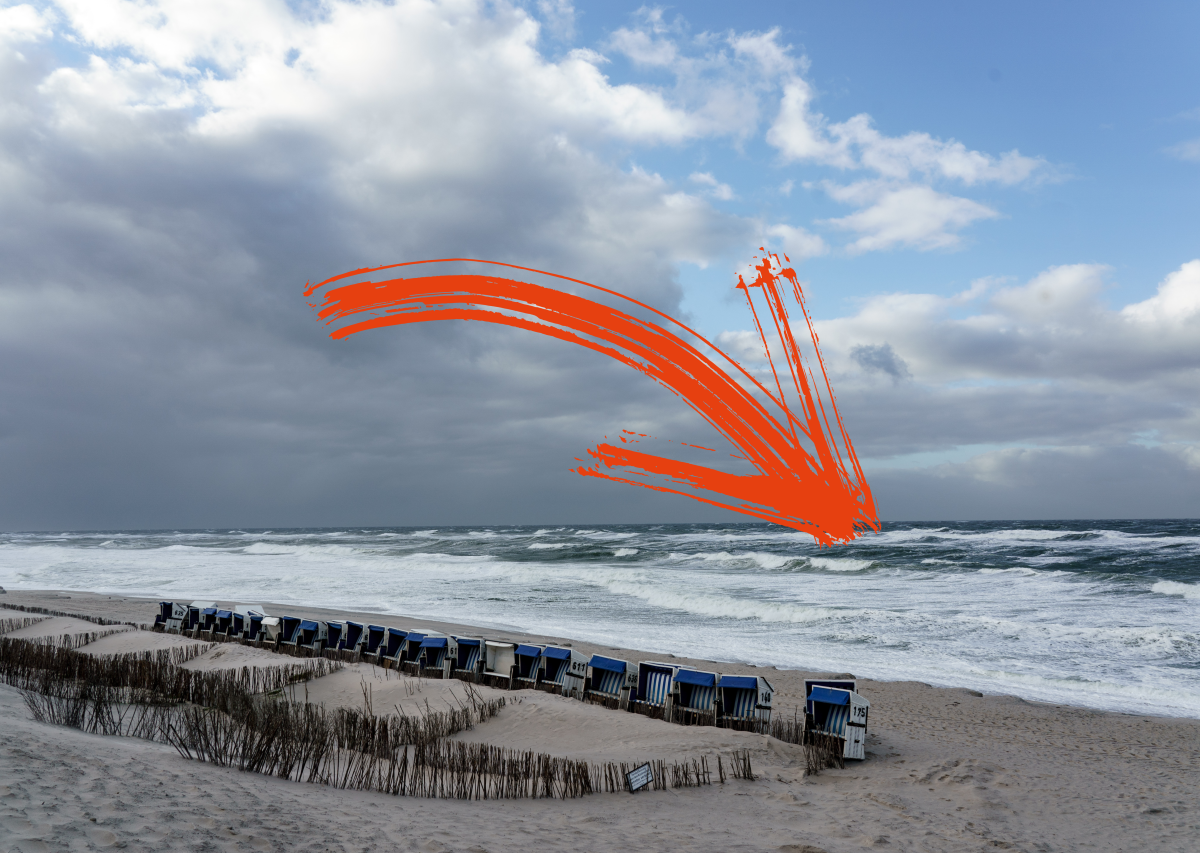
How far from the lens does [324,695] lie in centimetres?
945

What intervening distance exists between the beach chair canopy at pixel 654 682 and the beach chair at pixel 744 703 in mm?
859

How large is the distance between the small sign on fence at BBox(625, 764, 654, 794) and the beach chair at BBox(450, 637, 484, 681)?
16.4 feet

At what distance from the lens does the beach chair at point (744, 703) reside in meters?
8.08

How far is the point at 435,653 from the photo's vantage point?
439 inches


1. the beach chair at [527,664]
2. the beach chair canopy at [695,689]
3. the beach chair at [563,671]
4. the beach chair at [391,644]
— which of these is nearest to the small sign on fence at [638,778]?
the beach chair canopy at [695,689]

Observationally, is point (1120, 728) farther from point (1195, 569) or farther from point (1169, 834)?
point (1195, 569)

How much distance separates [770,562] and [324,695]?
Result: 33.2 m

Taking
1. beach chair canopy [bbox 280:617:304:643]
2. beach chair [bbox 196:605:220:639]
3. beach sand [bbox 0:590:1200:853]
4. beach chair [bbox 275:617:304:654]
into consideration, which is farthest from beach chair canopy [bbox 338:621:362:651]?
beach chair [bbox 196:605:220:639]

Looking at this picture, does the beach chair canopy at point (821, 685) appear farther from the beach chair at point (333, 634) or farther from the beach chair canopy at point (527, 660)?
the beach chair at point (333, 634)

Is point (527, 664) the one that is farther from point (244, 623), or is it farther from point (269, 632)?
point (244, 623)

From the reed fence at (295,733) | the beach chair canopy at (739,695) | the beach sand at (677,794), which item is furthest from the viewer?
the beach chair canopy at (739,695)

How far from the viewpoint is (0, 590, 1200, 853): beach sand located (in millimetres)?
3824

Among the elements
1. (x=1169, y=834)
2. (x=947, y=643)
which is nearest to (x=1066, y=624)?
(x=947, y=643)

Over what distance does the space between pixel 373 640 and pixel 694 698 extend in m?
6.31
